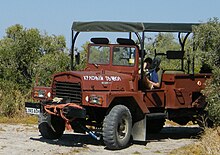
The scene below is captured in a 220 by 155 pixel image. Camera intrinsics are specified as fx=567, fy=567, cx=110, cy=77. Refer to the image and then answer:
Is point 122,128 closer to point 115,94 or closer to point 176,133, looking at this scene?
point 115,94

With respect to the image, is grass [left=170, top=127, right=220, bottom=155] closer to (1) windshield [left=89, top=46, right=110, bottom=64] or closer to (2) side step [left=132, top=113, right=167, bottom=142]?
(2) side step [left=132, top=113, right=167, bottom=142]

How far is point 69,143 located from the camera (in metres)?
12.6

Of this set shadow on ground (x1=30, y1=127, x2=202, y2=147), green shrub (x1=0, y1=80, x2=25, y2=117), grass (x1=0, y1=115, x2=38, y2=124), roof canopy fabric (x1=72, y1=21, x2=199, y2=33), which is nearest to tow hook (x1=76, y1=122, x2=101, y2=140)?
shadow on ground (x1=30, y1=127, x2=202, y2=147)

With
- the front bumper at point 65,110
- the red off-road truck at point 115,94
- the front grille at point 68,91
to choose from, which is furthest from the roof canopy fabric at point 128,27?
the front bumper at point 65,110

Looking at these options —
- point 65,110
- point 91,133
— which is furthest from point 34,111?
point 91,133

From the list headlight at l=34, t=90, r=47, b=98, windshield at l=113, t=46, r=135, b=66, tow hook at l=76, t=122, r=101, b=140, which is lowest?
tow hook at l=76, t=122, r=101, b=140

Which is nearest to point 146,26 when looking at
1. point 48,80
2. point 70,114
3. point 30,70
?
point 70,114

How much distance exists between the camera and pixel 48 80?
1911 centimetres

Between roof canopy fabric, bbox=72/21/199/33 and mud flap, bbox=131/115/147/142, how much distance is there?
201 cm

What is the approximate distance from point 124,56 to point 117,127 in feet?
6.81

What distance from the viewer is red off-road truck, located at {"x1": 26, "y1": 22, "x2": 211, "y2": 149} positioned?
464 inches

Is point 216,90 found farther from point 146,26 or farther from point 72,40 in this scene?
point 72,40

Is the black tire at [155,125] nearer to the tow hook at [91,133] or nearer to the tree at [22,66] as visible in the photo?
the tow hook at [91,133]

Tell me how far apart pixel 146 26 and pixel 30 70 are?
911cm
